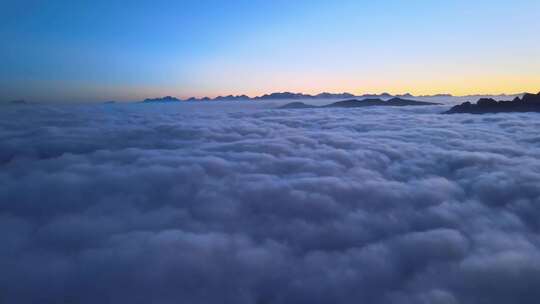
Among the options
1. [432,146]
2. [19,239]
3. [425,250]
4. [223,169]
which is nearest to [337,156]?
[223,169]

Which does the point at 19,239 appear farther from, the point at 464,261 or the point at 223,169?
the point at 464,261

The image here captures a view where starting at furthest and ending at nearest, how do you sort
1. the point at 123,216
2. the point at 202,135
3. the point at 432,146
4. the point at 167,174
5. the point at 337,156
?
the point at 202,135, the point at 432,146, the point at 337,156, the point at 167,174, the point at 123,216

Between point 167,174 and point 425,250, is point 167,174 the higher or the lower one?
the higher one

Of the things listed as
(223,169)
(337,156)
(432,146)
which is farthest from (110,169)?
(432,146)

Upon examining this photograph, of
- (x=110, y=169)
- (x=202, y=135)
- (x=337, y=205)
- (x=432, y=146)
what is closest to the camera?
(x=337, y=205)

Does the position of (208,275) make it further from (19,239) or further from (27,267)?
(19,239)

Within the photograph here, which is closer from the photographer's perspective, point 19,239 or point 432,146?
point 19,239
